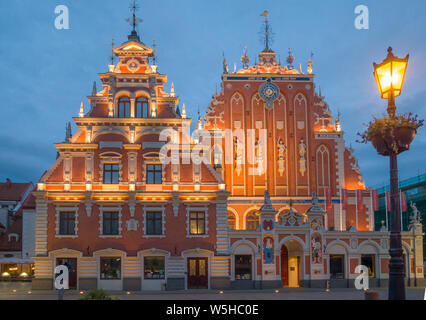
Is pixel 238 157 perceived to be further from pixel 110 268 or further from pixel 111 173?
pixel 110 268

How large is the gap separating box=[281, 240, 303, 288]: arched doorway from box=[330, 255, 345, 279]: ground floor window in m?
2.31

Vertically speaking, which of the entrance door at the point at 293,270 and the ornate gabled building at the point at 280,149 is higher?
the ornate gabled building at the point at 280,149

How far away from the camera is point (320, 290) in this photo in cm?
3347

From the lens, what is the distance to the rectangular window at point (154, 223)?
33.9 metres

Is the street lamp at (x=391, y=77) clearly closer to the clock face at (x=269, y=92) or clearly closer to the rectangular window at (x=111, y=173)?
the rectangular window at (x=111, y=173)

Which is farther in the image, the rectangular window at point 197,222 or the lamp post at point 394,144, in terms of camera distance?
the rectangular window at point 197,222

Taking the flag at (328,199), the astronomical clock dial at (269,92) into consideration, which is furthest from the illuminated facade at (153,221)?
the astronomical clock dial at (269,92)

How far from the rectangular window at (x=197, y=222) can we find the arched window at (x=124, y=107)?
8.43 metres


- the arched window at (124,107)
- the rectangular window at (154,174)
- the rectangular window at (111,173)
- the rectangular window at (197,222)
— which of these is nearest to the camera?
the rectangular window at (197,222)

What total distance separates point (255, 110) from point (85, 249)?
18862 mm
